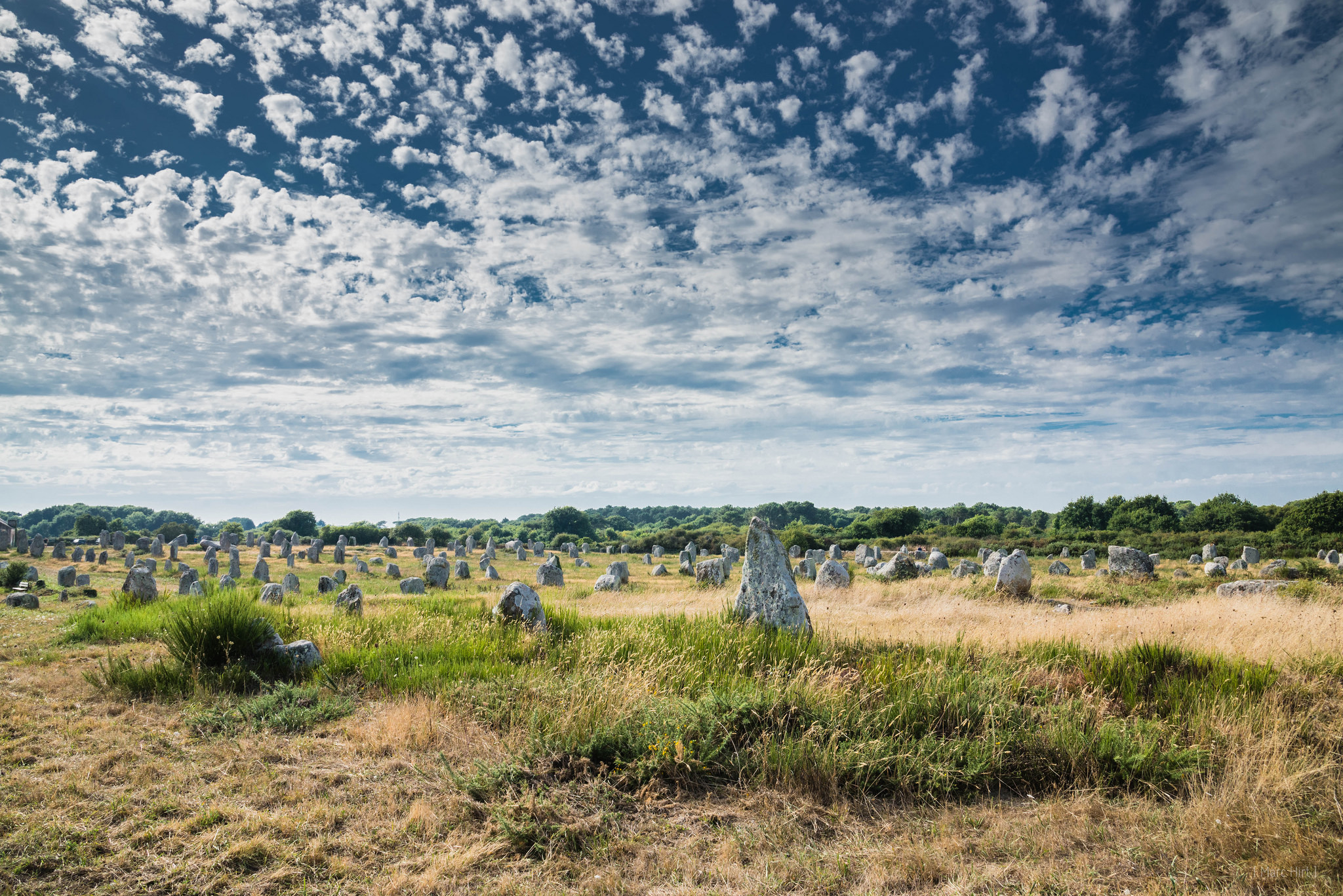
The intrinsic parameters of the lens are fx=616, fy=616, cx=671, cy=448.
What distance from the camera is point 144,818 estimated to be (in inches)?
177

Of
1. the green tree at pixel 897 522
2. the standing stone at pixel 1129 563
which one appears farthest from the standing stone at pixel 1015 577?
the green tree at pixel 897 522

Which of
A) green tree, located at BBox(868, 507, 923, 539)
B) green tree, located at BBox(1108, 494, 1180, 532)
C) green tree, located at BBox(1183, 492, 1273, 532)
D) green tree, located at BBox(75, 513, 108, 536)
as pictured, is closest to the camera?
green tree, located at BBox(1183, 492, 1273, 532)

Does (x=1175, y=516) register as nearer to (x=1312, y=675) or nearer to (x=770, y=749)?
(x=1312, y=675)

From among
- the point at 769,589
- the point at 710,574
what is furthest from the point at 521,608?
the point at 710,574

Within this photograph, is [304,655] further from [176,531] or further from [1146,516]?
[1146,516]

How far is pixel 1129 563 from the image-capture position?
2294 centimetres

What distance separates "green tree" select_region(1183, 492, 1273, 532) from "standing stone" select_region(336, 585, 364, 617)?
185 ft

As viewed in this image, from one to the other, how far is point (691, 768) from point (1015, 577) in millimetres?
16545

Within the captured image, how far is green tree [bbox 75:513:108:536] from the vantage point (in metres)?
54.8

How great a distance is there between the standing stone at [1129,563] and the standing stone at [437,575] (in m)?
25.4

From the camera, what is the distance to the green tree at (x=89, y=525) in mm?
54750

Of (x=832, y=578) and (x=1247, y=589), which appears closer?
(x=1247, y=589)

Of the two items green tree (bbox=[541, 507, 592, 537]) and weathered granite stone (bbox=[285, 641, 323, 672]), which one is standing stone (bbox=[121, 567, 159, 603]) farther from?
green tree (bbox=[541, 507, 592, 537])

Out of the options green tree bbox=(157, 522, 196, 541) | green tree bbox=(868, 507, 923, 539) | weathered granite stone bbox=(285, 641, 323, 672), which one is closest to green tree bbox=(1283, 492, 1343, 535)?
green tree bbox=(868, 507, 923, 539)
